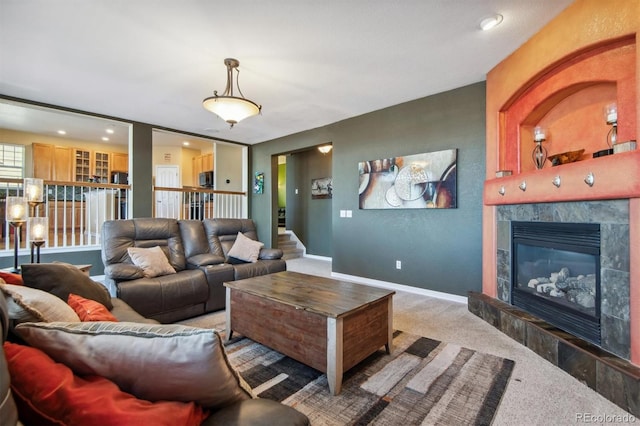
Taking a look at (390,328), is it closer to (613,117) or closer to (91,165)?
(613,117)

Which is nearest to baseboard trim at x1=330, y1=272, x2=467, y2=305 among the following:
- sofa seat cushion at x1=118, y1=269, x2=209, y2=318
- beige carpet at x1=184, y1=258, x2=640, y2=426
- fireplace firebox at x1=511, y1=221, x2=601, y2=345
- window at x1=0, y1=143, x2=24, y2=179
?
beige carpet at x1=184, y1=258, x2=640, y2=426

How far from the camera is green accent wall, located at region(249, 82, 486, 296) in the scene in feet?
11.8

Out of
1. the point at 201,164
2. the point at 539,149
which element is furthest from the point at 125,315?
the point at 201,164

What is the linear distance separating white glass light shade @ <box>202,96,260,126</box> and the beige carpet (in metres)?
2.08

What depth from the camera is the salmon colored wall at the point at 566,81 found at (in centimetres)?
182

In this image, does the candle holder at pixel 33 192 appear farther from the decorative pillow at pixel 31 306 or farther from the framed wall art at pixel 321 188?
the framed wall art at pixel 321 188

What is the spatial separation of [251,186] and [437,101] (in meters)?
4.35

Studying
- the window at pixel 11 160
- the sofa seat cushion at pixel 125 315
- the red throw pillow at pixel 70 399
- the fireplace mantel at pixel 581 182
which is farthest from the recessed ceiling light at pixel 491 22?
the window at pixel 11 160

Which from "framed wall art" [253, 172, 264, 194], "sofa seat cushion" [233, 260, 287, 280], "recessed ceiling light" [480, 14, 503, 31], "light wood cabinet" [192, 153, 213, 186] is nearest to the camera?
"recessed ceiling light" [480, 14, 503, 31]

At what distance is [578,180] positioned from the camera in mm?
2107

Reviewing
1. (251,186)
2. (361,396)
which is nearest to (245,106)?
(361,396)

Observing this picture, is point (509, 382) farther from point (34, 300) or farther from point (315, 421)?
point (34, 300)

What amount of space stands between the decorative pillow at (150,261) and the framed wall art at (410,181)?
2.82 metres

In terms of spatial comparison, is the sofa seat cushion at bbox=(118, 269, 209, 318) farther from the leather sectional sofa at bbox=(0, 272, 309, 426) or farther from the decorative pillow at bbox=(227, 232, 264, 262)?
the leather sectional sofa at bbox=(0, 272, 309, 426)
